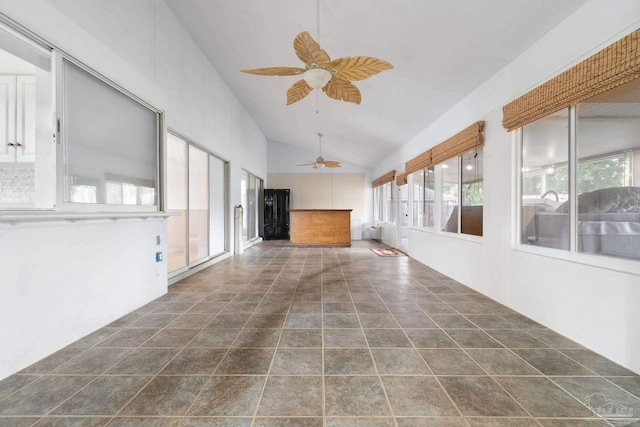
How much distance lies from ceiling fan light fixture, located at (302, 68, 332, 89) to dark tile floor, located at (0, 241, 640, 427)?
7.19 feet

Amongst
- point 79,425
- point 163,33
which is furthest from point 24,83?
point 79,425

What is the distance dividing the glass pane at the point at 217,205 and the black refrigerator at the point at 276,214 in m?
3.48

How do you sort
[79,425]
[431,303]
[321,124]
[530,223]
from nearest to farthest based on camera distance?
[79,425], [530,223], [431,303], [321,124]

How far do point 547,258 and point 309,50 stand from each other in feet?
9.10

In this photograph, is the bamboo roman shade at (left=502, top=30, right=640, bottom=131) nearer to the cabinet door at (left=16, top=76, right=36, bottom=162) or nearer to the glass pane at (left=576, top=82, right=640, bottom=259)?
the glass pane at (left=576, top=82, right=640, bottom=259)

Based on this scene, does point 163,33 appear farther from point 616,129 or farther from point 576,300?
point 576,300

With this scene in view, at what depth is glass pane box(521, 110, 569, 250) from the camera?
7.47ft

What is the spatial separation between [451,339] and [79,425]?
7.78 feet

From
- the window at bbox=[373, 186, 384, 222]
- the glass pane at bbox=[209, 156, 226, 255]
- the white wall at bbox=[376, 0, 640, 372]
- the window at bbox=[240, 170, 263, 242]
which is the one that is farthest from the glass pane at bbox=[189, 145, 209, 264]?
the window at bbox=[373, 186, 384, 222]

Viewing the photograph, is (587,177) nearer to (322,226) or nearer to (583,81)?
(583,81)

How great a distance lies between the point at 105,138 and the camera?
2.35 meters

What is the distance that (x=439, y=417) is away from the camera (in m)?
1.29

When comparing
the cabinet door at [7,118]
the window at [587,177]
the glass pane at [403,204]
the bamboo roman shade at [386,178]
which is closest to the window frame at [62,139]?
the cabinet door at [7,118]

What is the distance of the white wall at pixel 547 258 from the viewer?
68.7 inches
